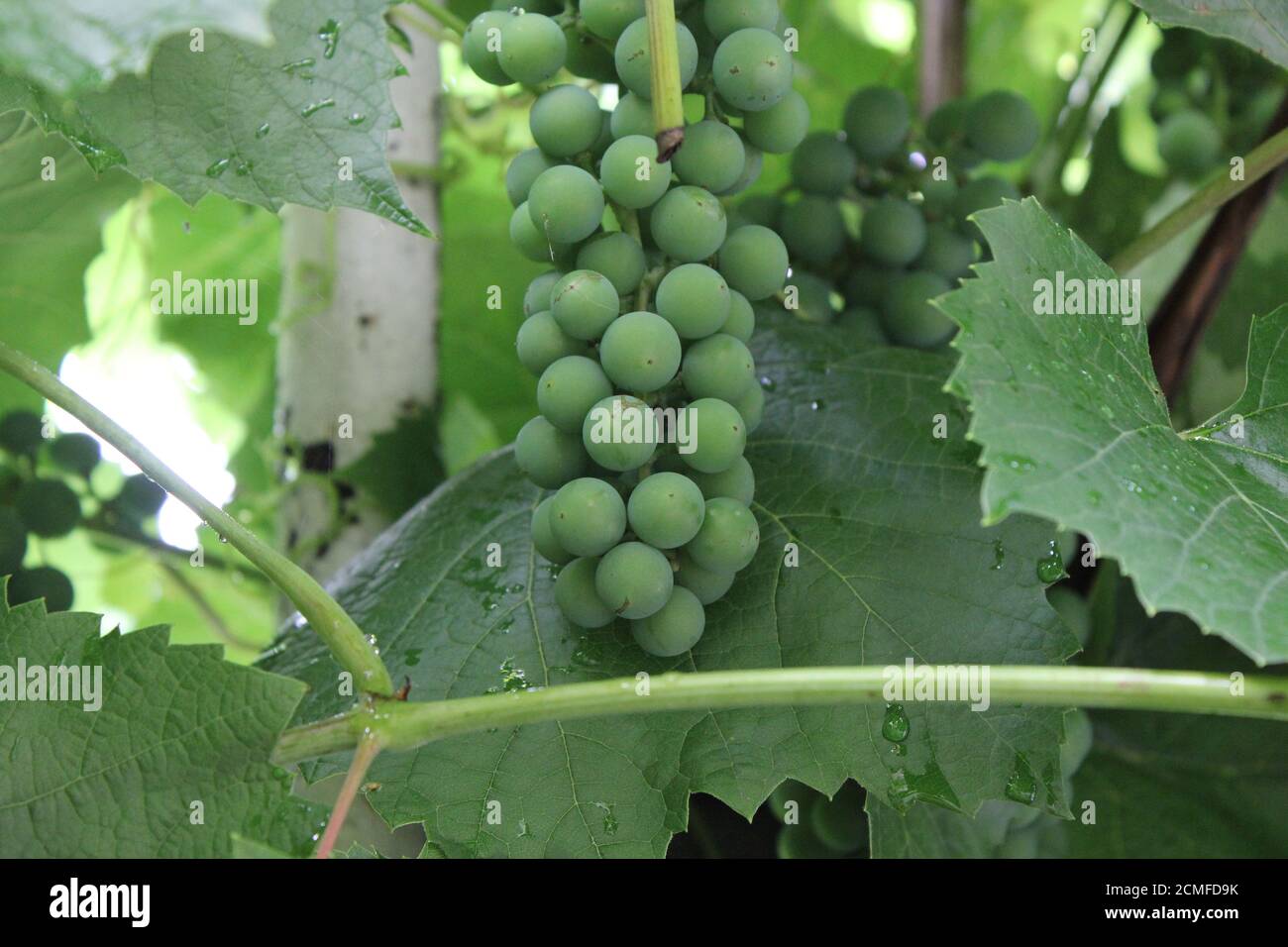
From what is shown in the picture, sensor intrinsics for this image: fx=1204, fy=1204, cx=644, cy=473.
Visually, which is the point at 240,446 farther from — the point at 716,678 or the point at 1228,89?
the point at 1228,89

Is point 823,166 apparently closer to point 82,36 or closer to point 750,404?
point 750,404

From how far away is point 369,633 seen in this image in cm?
65

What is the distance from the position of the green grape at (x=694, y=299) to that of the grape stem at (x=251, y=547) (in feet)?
0.66

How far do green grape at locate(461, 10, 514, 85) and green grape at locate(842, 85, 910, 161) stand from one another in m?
0.28

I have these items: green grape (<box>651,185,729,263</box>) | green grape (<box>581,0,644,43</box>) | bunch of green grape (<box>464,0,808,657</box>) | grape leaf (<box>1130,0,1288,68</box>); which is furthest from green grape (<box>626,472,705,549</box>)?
grape leaf (<box>1130,0,1288,68</box>)

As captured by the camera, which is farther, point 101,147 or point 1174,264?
point 1174,264

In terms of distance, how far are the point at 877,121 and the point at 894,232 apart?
80 mm

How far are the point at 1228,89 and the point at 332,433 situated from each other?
29.4 inches

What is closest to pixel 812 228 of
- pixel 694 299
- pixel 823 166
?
pixel 823 166

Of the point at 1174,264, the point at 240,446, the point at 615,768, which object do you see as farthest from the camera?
the point at 240,446

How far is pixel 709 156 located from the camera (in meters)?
0.57

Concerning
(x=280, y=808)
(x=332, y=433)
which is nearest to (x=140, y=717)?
(x=280, y=808)

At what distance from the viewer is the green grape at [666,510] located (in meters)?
0.53

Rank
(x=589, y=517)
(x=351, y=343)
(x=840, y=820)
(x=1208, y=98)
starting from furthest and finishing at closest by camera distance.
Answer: (x=1208, y=98)
(x=351, y=343)
(x=840, y=820)
(x=589, y=517)
